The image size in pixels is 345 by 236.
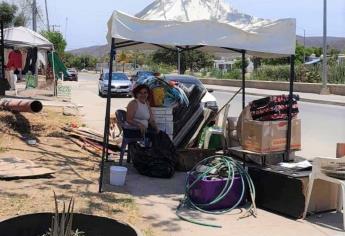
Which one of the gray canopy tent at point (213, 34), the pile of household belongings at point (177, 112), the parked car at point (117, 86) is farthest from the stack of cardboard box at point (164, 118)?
the parked car at point (117, 86)

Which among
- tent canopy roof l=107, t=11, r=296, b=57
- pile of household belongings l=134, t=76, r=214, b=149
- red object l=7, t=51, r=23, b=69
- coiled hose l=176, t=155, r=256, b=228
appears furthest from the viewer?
red object l=7, t=51, r=23, b=69

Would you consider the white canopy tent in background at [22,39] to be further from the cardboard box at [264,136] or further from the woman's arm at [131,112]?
the cardboard box at [264,136]

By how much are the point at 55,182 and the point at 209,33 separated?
286 cm

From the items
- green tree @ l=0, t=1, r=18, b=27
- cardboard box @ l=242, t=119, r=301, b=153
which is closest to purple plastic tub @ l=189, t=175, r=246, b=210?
cardboard box @ l=242, t=119, r=301, b=153

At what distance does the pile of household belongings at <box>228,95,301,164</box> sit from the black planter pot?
3.13m

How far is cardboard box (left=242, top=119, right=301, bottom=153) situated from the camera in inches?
272

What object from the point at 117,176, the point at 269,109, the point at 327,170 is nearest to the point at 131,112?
the point at 117,176

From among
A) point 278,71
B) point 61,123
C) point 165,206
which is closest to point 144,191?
Result: point 165,206

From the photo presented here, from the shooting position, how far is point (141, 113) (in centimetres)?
880

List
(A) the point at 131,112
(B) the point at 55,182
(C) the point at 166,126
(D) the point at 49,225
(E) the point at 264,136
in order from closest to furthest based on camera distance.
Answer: (D) the point at 49,225, (E) the point at 264,136, (B) the point at 55,182, (A) the point at 131,112, (C) the point at 166,126

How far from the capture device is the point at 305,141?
12.9 meters

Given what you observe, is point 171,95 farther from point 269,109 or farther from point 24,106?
point 24,106

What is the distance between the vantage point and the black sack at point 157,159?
8.25 m

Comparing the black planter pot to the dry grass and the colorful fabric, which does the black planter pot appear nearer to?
the colorful fabric
